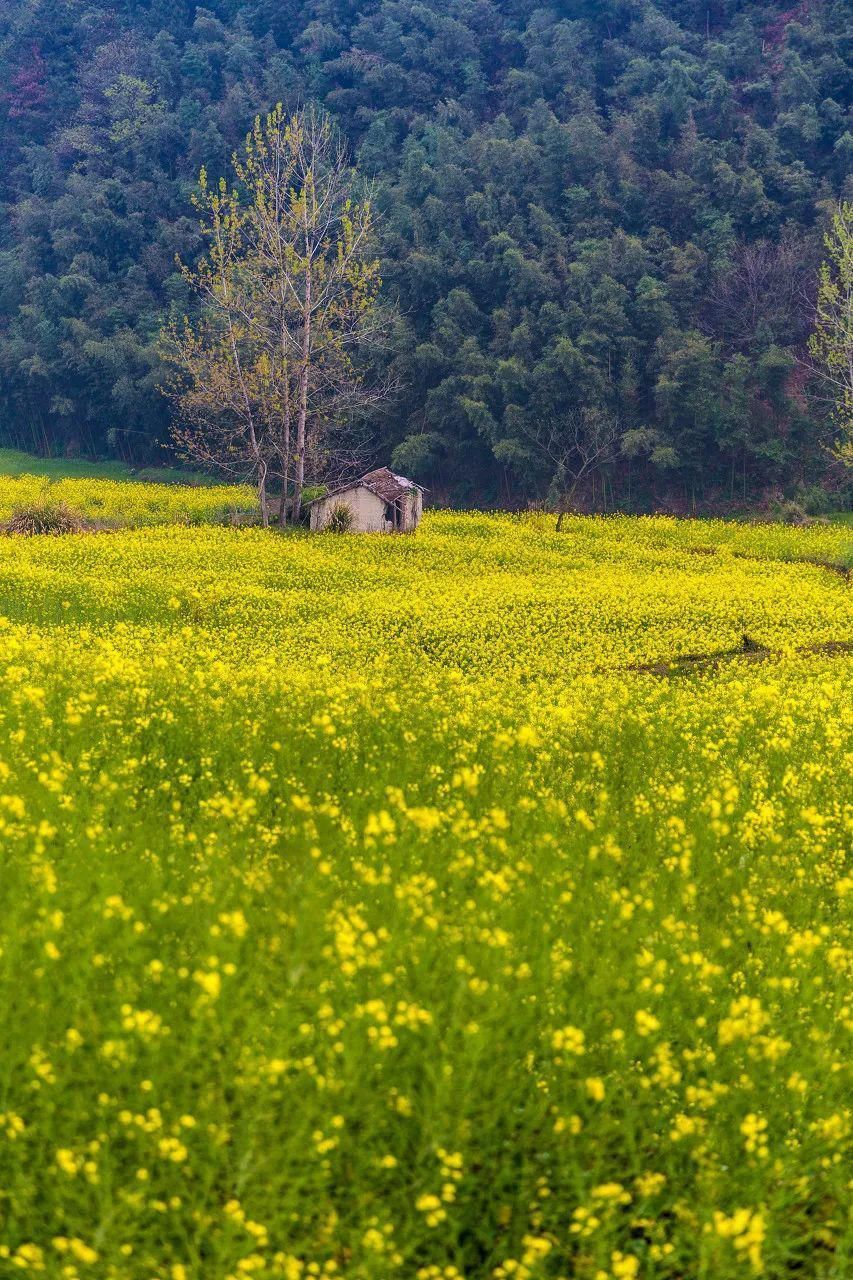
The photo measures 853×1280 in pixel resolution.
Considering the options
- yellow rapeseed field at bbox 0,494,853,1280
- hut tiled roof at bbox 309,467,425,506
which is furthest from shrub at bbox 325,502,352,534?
yellow rapeseed field at bbox 0,494,853,1280

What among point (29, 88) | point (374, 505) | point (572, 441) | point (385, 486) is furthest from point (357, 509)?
point (29, 88)

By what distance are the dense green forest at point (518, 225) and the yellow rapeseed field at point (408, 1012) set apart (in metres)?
50.5

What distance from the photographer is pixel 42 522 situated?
33125 millimetres

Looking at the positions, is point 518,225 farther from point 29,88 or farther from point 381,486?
point 29,88

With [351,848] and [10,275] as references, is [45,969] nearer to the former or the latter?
[351,848]

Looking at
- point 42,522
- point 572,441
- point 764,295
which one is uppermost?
point 764,295

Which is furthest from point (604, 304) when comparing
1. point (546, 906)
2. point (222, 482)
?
point (546, 906)

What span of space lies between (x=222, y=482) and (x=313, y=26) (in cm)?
5129

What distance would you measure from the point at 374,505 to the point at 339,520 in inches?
92.0

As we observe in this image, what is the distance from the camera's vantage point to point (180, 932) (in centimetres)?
545

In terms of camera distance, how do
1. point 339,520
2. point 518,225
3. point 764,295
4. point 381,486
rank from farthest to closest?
point 518,225, point 764,295, point 381,486, point 339,520

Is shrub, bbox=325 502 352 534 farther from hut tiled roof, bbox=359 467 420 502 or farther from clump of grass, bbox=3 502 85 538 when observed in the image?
clump of grass, bbox=3 502 85 538

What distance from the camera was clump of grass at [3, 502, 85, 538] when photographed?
32.8 m

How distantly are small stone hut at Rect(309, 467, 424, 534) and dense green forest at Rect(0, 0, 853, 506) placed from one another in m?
18.8
